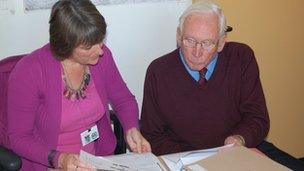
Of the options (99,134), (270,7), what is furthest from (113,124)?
(270,7)

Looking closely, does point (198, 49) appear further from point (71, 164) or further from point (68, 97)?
point (71, 164)

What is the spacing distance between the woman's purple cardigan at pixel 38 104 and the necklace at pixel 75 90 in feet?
0.13

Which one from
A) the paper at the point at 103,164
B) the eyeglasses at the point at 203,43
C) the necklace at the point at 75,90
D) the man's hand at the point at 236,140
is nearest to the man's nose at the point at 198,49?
the eyeglasses at the point at 203,43

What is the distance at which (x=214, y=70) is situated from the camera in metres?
2.13

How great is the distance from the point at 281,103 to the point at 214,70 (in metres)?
1.39

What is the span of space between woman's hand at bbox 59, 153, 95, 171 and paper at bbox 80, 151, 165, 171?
0.06ft

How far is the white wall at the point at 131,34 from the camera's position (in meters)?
2.34

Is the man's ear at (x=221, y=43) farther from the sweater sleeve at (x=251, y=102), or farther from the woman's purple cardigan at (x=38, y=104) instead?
the woman's purple cardigan at (x=38, y=104)

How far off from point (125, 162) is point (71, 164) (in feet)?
0.69

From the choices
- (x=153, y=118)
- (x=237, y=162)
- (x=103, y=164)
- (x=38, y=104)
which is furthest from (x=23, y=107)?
(x=237, y=162)

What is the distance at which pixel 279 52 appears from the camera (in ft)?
10.4

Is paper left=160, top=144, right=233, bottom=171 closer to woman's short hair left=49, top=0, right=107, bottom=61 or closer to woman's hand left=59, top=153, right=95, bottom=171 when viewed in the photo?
woman's hand left=59, top=153, right=95, bottom=171

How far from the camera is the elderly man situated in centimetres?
211

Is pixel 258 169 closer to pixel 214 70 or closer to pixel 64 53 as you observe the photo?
pixel 214 70
